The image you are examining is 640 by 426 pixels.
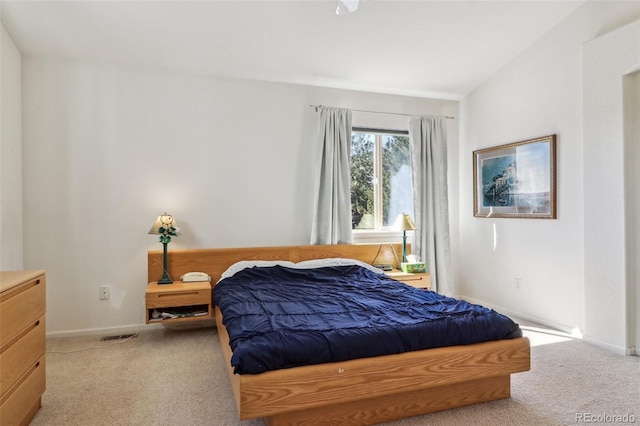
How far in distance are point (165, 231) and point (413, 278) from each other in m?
2.44

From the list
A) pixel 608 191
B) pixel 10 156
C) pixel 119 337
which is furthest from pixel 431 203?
pixel 10 156

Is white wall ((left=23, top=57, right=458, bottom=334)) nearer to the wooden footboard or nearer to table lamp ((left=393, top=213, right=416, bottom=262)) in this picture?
table lamp ((left=393, top=213, right=416, bottom=262))

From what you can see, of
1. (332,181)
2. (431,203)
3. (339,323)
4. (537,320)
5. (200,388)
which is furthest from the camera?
(431,203)

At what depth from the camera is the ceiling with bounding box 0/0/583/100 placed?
114 inches

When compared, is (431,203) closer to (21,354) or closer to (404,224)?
(404,224)

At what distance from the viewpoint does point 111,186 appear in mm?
3406

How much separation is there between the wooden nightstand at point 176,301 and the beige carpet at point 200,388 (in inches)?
9.4

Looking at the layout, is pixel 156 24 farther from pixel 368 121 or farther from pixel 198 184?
pixel 368 121

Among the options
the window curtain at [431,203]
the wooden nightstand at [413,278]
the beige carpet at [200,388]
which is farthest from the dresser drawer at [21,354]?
the window curtain at [431,203]

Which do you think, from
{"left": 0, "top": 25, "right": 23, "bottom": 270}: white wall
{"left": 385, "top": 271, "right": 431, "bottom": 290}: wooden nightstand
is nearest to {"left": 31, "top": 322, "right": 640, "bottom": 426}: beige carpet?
{"left": 0, "top": 25, "right": 23, "bottom": 270}: white wall

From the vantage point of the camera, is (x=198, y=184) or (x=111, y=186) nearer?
(x=111, y=186)

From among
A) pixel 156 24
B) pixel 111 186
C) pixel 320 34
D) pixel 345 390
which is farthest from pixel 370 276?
pixel 156 24

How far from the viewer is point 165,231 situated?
3295mm

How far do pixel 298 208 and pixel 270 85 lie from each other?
1.33 meters
